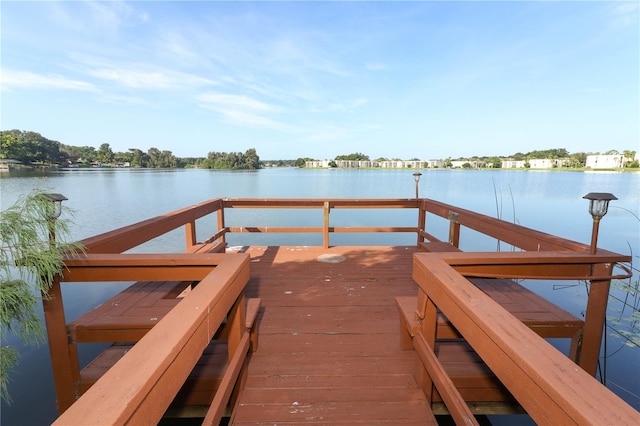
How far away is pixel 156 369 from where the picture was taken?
68 centimetres

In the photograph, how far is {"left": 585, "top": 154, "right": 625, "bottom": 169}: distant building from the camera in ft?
177

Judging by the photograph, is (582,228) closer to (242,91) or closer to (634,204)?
(634,204)

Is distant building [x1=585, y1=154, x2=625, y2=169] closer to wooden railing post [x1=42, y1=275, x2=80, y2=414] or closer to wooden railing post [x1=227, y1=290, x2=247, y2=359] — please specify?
wooden railing post [x1=227, y1=290, x2=247, y2=359]

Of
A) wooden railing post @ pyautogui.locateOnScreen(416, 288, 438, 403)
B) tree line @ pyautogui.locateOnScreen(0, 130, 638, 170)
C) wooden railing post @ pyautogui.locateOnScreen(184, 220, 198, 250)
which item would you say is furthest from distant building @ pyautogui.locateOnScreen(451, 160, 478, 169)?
wooden railing post @ pyautogui.locateOnScreen(416, 288, 438, 403)

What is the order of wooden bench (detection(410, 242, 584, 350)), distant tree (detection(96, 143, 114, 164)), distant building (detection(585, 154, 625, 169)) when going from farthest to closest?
distant tree (detection(96, 143, 114, 164)) < distant building (detection(585, 154, 625, 169)) < wooden bench (detection(410, 242, 584, 350))

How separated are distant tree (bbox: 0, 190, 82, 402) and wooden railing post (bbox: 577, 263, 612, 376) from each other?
296 centimetres

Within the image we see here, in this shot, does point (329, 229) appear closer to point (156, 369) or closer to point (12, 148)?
point (156, 369)

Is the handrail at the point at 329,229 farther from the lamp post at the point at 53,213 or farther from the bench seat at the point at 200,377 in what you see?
the bench seat at the point at 200,377

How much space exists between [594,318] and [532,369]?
1688 mm

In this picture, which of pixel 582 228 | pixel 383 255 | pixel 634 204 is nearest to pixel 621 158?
pixel 634 204

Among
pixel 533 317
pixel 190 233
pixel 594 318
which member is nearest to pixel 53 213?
pixel 190 233

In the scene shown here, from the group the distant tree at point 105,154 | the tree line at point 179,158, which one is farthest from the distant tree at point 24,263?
the distant tree at point 105,154

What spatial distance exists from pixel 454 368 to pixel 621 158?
76.7m

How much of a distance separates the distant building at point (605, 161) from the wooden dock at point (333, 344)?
2943 inches
